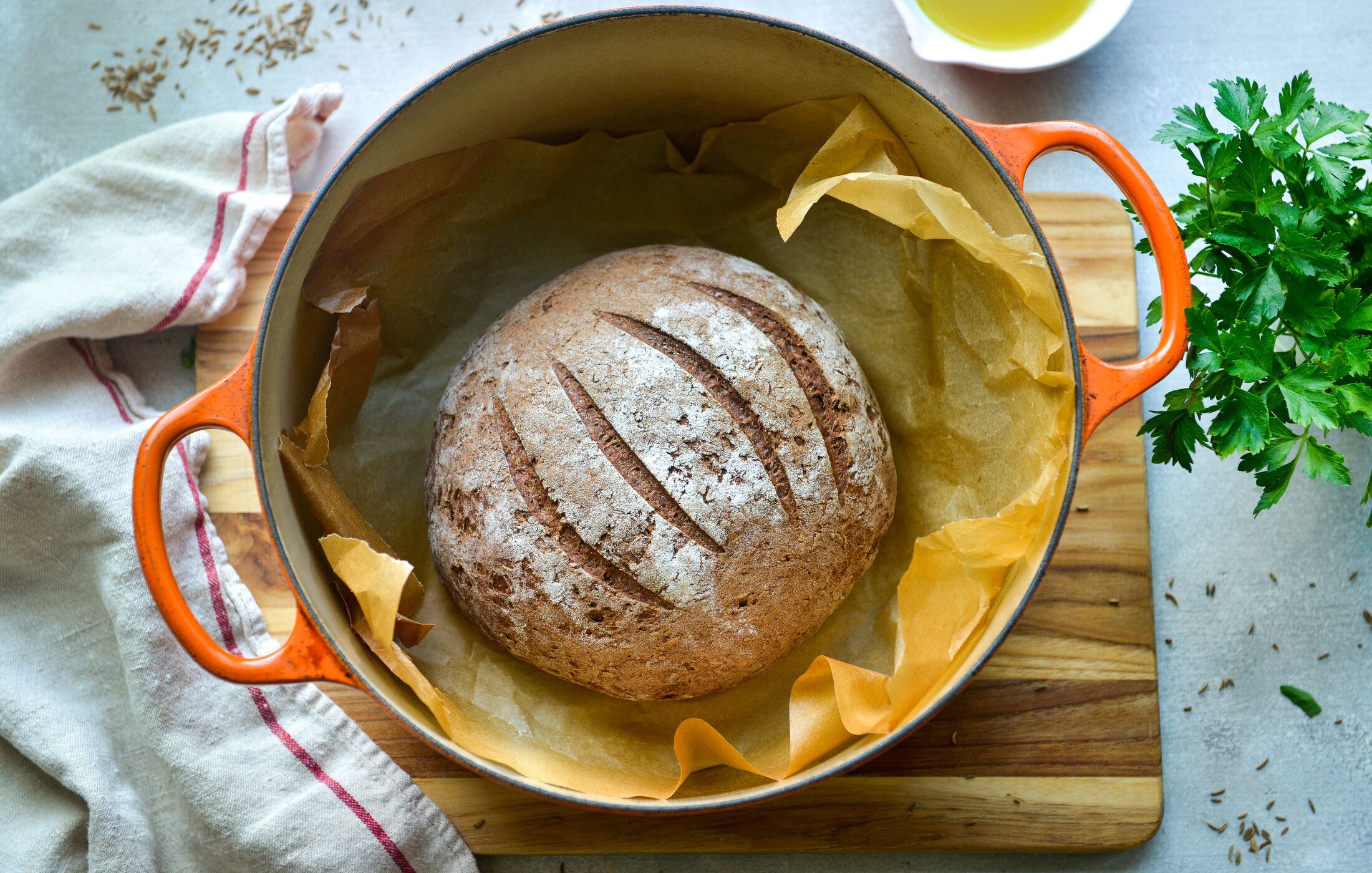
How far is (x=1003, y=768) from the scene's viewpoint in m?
1.25

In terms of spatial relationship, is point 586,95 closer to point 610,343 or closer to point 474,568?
point 610,343

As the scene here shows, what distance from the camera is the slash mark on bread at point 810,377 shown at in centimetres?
118

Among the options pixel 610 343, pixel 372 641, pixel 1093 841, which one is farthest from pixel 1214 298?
pixel 372 641

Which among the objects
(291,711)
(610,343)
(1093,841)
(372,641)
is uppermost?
(610,343)

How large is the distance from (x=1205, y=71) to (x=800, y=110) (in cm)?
70

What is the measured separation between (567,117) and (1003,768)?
1.02 meters

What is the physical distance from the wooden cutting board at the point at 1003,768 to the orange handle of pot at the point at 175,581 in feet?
1.02

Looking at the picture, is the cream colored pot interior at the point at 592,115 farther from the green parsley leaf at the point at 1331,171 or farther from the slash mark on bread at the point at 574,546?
the green parsley leaf at the point at 1331,171

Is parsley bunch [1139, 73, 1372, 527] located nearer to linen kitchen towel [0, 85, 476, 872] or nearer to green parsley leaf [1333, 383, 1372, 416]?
green parsley leaf [1333, 383, 1372, 416]

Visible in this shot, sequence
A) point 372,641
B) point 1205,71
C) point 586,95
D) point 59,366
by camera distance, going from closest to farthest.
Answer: point 372,641 < point 586,95 < point 59,366 < point 1205,71

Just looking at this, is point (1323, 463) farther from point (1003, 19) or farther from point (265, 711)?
point (265, 711)

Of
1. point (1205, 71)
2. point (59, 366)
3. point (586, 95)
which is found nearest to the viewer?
point (586, 95)

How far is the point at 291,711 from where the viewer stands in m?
1.26

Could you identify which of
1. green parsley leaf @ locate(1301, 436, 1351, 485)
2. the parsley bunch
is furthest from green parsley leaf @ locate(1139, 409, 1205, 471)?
green parsley leaf @ locate(1301, 436, 1351, 485)
